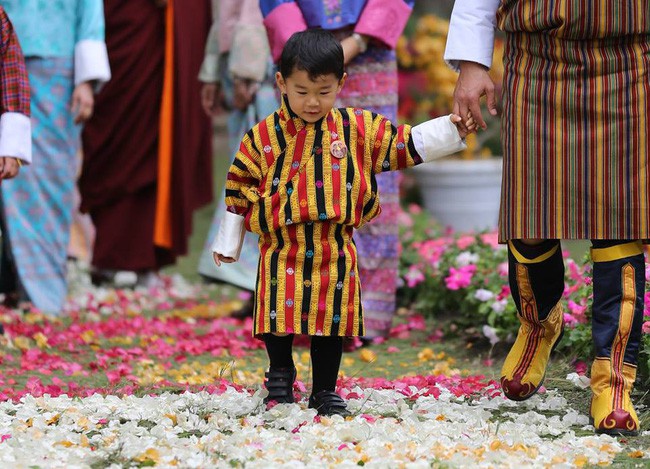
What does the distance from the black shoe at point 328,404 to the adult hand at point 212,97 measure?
291 centimetres

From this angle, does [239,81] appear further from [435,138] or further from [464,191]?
[464,191]

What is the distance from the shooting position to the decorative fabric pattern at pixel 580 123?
3.39 meters

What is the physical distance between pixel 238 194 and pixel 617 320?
1117 millimetres

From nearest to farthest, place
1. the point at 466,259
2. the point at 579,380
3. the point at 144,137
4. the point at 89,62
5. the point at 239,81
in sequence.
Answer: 1. the point at 579,380
2. the point at 466,259
3. the point at 239,81
4. the point at 89,62
5. the point at 144,137

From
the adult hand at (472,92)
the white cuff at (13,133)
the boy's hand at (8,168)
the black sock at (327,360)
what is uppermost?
the adult hand at (472,92)

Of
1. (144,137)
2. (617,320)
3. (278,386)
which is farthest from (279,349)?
(144,137)

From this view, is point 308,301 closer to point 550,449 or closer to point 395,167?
point 395,167

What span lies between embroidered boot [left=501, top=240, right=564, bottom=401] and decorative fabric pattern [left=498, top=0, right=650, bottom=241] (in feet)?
0.42

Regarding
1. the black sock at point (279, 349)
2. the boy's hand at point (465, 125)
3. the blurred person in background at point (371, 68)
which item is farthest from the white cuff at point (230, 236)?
the blurred person in background at point (371, 68)

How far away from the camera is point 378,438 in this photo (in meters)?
3.25

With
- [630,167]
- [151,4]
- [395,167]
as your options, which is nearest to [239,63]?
[151,4]

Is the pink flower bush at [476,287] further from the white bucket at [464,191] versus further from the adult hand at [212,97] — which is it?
the white bucket at [464,191]

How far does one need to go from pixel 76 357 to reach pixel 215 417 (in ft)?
5.33

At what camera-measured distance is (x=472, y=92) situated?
368 cm
